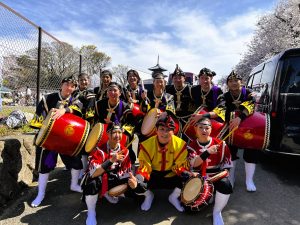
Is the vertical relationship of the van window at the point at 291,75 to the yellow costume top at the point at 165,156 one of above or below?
above

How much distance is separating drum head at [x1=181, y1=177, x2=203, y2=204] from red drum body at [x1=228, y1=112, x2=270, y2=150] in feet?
3.26

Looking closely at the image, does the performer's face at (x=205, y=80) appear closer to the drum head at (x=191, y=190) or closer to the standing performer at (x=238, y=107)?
the standing performer at (x=238, y=107)

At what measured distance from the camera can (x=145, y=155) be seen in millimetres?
3279

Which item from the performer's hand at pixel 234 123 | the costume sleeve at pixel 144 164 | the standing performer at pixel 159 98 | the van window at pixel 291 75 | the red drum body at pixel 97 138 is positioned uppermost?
the van window at pixel 291 75

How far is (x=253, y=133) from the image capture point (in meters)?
3.57

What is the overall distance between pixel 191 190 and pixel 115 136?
103cm

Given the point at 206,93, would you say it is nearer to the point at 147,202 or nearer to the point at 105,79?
the point at 105,79

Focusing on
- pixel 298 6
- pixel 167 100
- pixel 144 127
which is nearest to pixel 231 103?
pixel 167 100

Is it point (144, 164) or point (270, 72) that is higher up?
point (270, 72)

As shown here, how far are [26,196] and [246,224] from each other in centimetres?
274

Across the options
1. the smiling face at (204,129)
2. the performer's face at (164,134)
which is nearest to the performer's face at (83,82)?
the performer's face at (164,134)

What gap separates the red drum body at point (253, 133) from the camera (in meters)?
3.56

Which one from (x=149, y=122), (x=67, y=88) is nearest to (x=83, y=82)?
(x=67, y=88)

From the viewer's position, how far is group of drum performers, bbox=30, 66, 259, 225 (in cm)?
307
